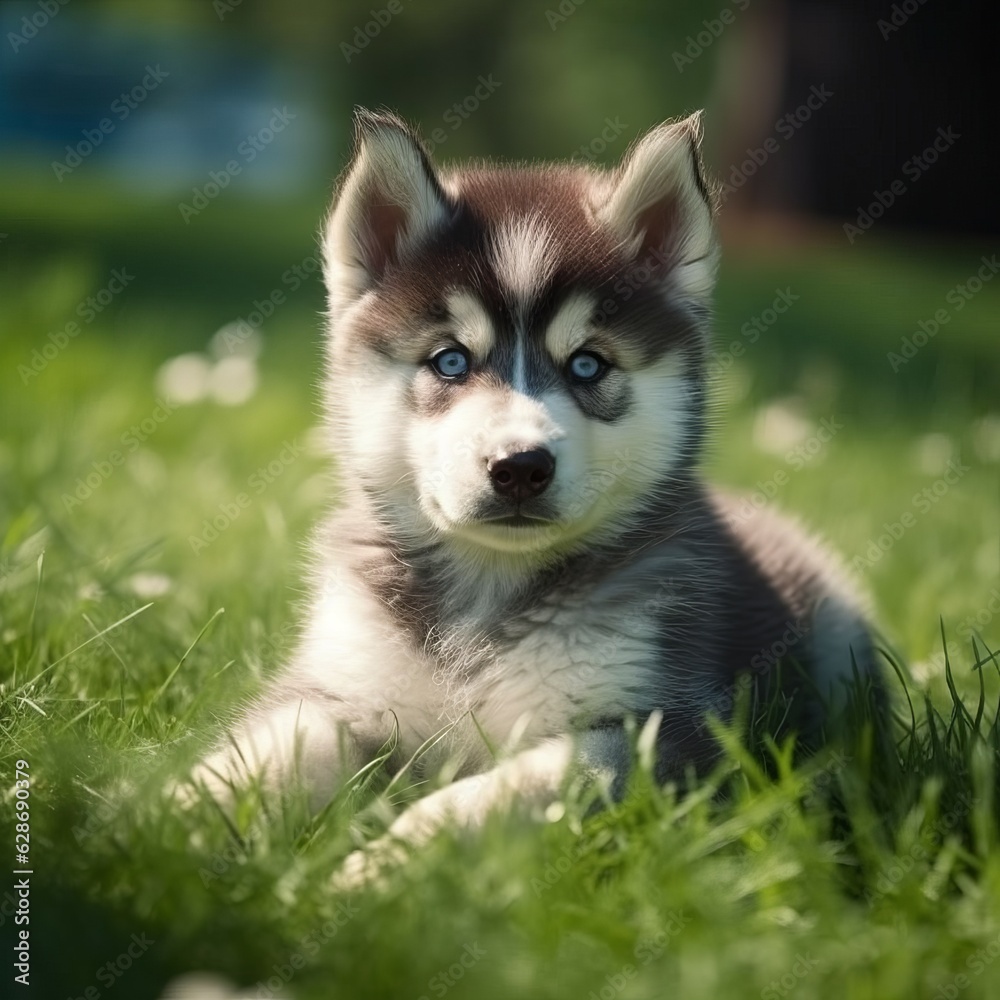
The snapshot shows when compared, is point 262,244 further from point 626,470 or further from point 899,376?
point 626,470

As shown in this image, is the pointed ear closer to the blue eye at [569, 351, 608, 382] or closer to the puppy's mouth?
the blue eye at [569, 351, 608, 382]

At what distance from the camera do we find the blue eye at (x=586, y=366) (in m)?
3.10

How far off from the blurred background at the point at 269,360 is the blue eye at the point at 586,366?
1.57 feet

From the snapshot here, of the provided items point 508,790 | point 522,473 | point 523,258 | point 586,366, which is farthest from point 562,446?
point 508,790

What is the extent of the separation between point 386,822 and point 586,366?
1196 mm

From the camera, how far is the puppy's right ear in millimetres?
3250

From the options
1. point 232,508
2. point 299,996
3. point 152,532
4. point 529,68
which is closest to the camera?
point 299,996

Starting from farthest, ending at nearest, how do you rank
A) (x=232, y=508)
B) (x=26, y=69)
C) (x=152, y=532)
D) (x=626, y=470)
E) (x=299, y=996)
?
(x=26, y=69) → (x=232, y=508) → (x=152, y=532) → (x=626, y=470) → (x=299, y=996)

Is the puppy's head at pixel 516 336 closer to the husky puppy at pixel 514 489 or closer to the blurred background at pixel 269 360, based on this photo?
the husky puppy at pixel 514 489

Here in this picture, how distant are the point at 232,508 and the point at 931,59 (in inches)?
410

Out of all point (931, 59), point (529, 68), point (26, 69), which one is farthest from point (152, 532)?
point (529, 68)

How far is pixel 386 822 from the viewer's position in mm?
2521

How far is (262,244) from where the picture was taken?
1255 centimetres

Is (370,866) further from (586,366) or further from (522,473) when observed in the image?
(586,366)
